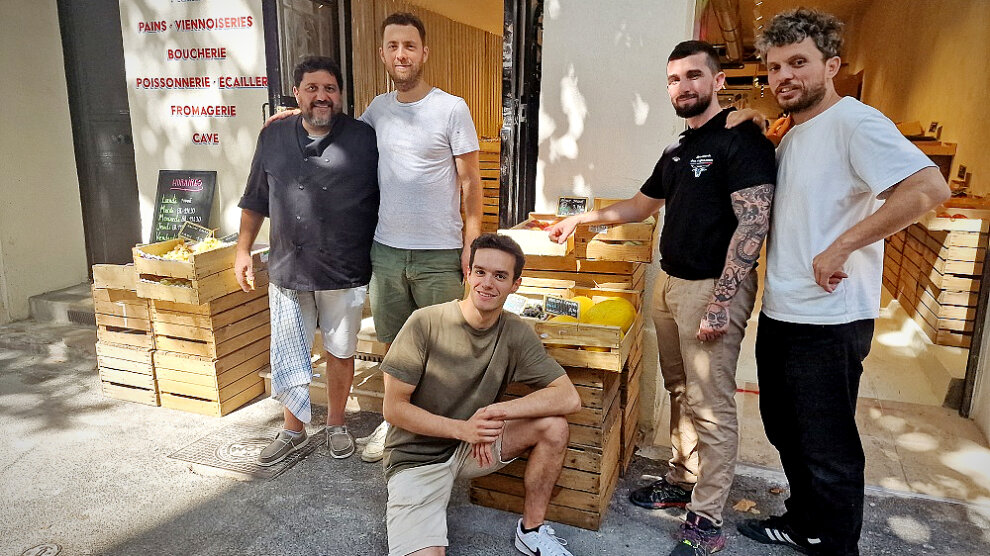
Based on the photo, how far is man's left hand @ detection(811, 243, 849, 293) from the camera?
8.27 ft

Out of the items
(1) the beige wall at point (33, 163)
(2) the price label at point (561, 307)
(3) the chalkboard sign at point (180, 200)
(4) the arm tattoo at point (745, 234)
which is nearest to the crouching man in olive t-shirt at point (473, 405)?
(2) the price label at point (561, 307)

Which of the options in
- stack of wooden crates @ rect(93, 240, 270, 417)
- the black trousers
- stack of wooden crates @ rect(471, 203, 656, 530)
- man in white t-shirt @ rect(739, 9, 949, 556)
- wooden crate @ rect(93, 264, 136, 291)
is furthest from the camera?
wooden crate @ rect(93, 264, 136, 291)

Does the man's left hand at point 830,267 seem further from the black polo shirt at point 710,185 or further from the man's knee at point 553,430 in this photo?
the man's knee at point 553,430

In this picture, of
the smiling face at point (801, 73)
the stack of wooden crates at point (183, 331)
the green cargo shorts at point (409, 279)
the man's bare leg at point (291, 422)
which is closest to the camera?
the smiling face at point (801, 73)

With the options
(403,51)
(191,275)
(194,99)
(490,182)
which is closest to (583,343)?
(403,51)

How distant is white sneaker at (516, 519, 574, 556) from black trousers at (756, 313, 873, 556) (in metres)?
1.15

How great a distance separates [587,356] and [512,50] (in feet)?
8.88

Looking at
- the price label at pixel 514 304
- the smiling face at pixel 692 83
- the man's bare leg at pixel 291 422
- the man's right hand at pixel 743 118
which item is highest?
the smiling face at pixel 692 83

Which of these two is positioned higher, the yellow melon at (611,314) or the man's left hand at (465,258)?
the man's left hand at (465,258)

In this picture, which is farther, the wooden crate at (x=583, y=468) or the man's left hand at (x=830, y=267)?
the wooden crate at (x=583, y=468)

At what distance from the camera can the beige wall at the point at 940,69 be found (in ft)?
18.5

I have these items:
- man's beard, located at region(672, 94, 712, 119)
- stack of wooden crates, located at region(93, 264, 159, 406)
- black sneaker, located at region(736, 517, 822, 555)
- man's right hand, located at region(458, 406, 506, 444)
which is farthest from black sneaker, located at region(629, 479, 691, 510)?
stack of wooden crates, located at region(93, 264, 159, 406)

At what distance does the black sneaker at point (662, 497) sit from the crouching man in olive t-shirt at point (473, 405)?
68cm

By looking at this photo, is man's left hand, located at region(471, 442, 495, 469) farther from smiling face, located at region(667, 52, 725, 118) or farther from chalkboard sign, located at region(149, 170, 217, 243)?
chalkboard sign, located at region(149, 170, 217, 243)
